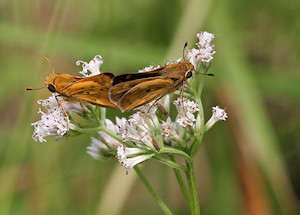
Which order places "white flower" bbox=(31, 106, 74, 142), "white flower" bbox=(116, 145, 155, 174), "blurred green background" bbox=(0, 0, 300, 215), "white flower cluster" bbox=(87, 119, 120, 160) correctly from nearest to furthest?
"white flower" bbox=(116, 145, 155, 174) < "white flower" bbox=(31, 106, 74, 142) < "white flower cluster" bbox=(87, 119, 120, 160) < "blurred green background" bbox=(0, 0, 300, 215)

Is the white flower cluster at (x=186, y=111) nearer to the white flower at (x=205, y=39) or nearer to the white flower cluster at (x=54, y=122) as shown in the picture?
the white flower at (x=205, y=39)

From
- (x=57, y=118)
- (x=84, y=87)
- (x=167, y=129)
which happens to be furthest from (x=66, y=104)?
(x=167, y=129)

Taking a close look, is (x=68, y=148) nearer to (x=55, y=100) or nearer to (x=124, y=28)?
(x=124, y=28)

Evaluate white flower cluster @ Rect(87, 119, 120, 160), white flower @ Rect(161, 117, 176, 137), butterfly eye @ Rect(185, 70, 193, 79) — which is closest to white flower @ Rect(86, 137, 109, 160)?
white flower cluster @ Rect(87, 119, 120, 160)

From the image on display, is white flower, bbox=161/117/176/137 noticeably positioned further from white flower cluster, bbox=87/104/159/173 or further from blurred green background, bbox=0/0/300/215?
blurred green background, bbox=0/0/300/215

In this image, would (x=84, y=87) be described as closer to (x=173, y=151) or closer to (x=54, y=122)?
(x=54, y=122)
